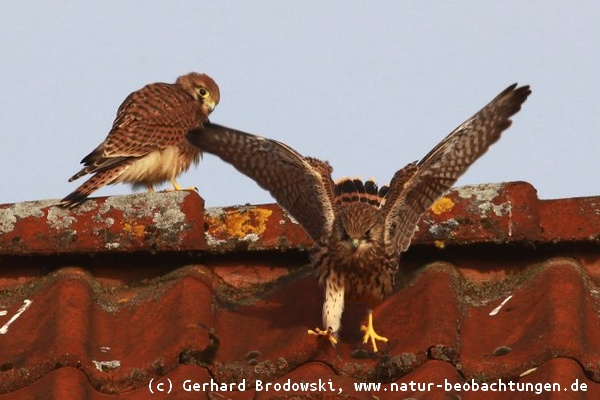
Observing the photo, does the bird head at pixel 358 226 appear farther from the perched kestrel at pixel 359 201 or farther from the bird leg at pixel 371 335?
the bird leg at pixel 371 335

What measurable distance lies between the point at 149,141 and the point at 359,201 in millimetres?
2260

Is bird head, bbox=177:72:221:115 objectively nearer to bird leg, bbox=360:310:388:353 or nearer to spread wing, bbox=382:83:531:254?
spread wing, bbox=382:83:531:254

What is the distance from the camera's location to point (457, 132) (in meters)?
4.18

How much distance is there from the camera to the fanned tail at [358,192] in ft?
14.6

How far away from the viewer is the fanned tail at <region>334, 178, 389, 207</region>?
4.45 metres

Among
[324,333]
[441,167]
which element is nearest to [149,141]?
[441,167]

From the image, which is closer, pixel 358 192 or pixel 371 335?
pixel 371 335

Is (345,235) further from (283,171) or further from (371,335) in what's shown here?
(371,335)

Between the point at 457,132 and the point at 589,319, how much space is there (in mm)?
968

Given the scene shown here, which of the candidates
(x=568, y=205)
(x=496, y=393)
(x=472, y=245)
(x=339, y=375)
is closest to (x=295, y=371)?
(x=339, y=375)

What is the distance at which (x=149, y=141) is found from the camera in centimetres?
641

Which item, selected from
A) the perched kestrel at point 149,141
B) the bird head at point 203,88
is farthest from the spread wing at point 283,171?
the bird head at point 203,88

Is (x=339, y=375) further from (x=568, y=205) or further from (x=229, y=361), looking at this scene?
(x=568, y=205)

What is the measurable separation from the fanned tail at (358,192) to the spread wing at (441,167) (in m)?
0.23
